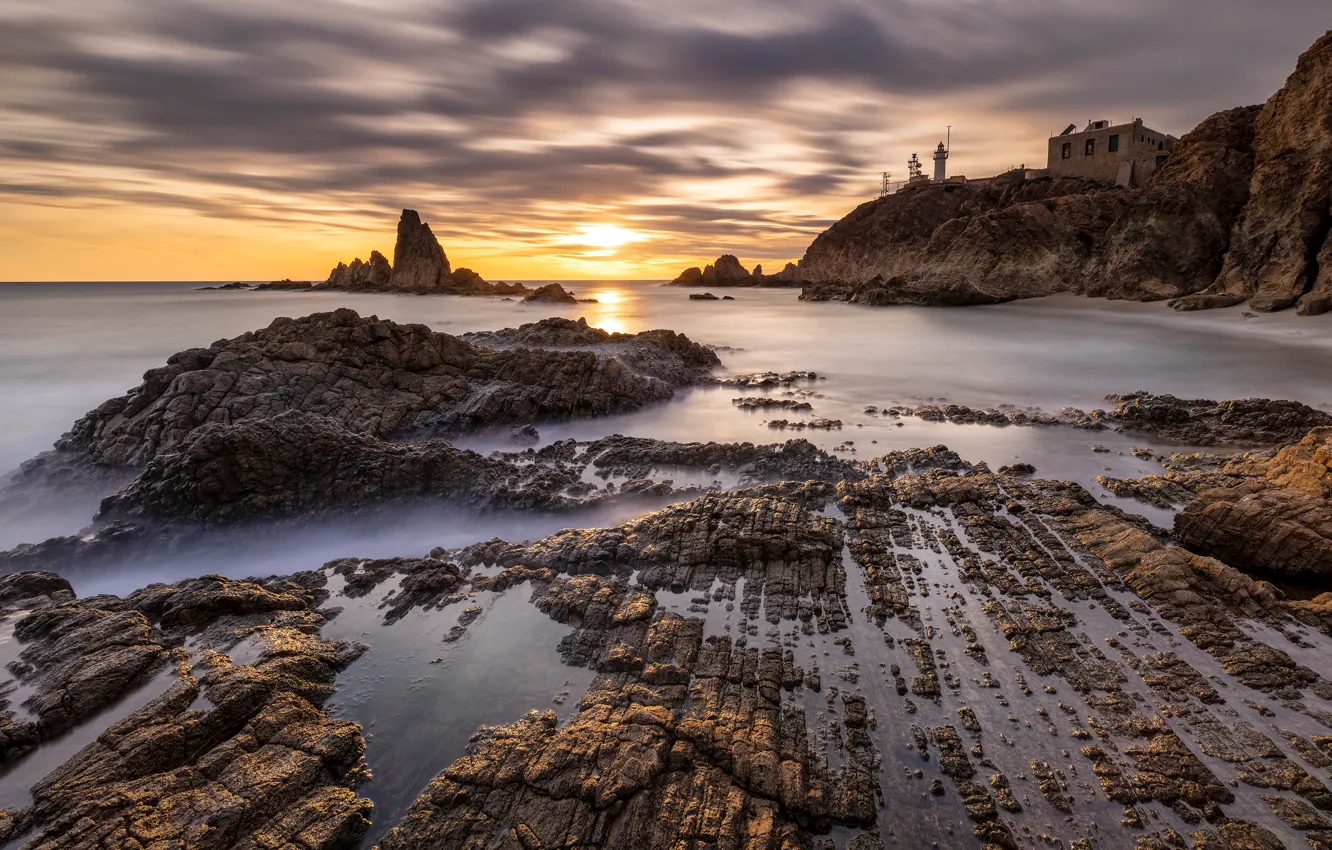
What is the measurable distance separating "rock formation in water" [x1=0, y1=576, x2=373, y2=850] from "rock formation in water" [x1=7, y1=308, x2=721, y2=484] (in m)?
6.85

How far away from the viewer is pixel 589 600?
21.9ft

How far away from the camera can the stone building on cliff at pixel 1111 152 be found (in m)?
49.4

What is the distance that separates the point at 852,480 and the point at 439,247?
119 metres

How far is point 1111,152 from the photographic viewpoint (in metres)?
51.9

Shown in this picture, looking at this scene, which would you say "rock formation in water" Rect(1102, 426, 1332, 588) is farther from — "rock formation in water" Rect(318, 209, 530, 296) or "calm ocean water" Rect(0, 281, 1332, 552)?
"rock formation in water" Rect(318, 209, 530, 296)

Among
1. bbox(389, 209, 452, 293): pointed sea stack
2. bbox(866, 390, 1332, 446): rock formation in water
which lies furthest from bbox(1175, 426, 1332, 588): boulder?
bbox(389, 209, 452, 293): pointed sea stack

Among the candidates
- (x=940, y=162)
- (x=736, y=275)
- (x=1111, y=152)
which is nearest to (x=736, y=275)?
(x=736, y=275)

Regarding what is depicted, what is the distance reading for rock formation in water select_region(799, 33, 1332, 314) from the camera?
27.8m

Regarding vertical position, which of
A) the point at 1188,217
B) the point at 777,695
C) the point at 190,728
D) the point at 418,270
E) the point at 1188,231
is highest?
the point at 418,270

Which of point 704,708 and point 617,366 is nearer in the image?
point 704,708

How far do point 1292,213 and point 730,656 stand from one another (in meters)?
38.7

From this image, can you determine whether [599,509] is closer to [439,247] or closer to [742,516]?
[742,516]

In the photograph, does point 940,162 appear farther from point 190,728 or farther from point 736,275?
point 190,728

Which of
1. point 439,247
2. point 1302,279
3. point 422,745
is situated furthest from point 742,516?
point 439,247
